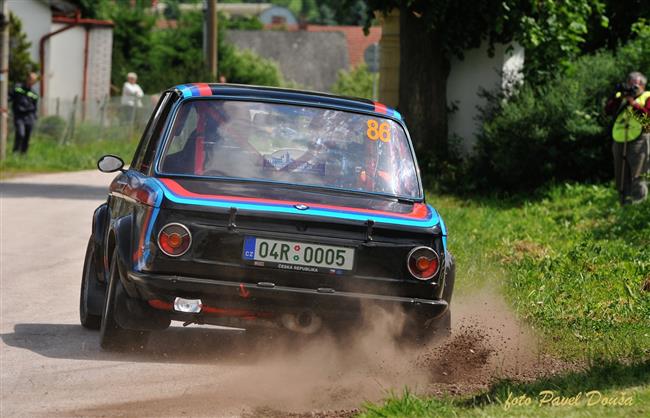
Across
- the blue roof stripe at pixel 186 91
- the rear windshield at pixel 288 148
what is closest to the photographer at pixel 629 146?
the rear windshield at pixel 288 148

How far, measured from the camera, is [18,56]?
41.4 m

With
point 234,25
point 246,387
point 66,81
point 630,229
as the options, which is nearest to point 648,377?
point 246,387

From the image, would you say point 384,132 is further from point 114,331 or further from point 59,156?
point 59,156

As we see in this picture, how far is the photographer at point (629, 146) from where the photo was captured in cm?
1814

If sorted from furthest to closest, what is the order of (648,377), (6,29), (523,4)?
(6,29) → (523,4) → (648,377)

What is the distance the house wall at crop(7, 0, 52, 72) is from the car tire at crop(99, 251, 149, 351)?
37.7 metres

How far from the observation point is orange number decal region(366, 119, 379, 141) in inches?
344

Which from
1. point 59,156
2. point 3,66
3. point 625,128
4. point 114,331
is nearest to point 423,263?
point 114,331

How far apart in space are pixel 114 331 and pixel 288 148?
146 cm

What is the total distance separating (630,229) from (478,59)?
10.3m

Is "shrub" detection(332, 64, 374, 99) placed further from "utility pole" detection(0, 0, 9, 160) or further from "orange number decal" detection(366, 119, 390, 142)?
"orange number decal" detection(366, 119, 390, 142)

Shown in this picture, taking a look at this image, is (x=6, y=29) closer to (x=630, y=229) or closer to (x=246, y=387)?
(x=630, y=229)

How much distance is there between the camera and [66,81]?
161ft

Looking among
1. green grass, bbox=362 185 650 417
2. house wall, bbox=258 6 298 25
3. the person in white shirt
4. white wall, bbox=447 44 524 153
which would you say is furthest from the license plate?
house wall, bbox=258 6 298 25
